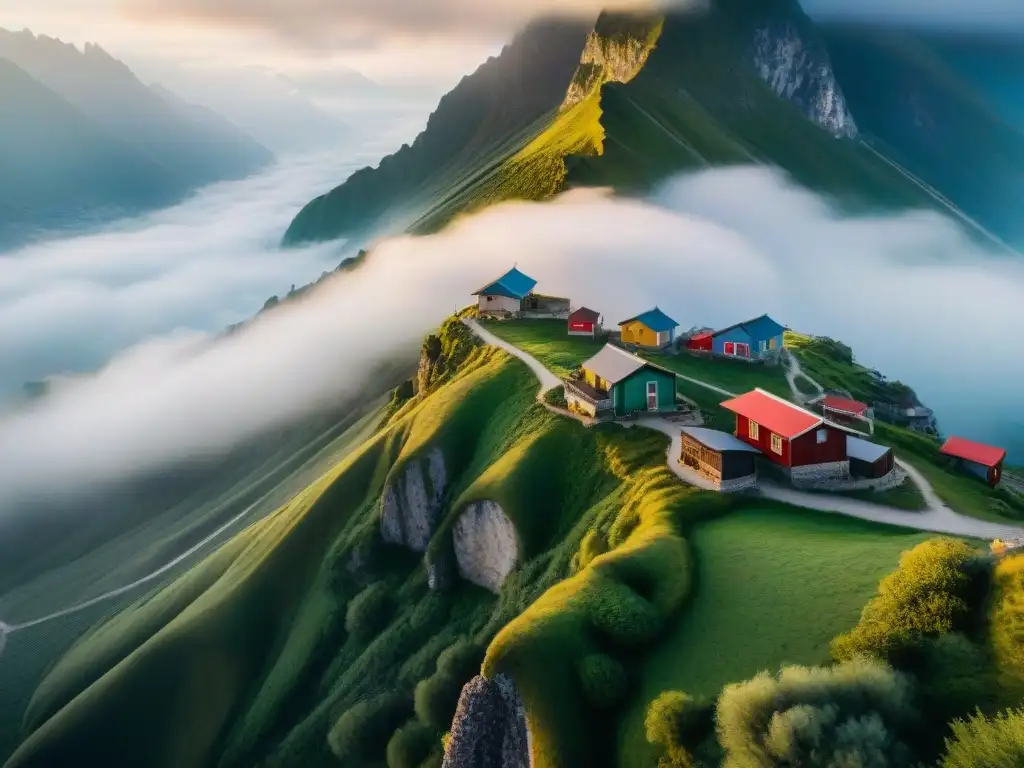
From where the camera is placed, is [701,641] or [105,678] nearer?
[701,641]

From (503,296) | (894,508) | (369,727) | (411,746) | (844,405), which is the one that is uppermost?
(844,405)

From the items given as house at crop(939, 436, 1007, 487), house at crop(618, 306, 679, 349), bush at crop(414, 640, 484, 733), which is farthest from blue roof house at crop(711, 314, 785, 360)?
bush at crop(414, 640, 484, 733)

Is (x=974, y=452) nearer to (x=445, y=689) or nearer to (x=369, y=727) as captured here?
(x=445, y=689)

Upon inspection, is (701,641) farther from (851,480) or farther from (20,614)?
(20,614)

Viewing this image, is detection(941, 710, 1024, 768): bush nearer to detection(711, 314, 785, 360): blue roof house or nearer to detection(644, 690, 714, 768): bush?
detection(644, 690, 714, 768): bush

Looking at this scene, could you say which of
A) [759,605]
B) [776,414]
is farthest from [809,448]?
[759,605]

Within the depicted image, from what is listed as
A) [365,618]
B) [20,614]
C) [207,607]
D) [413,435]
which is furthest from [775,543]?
[20,614]
